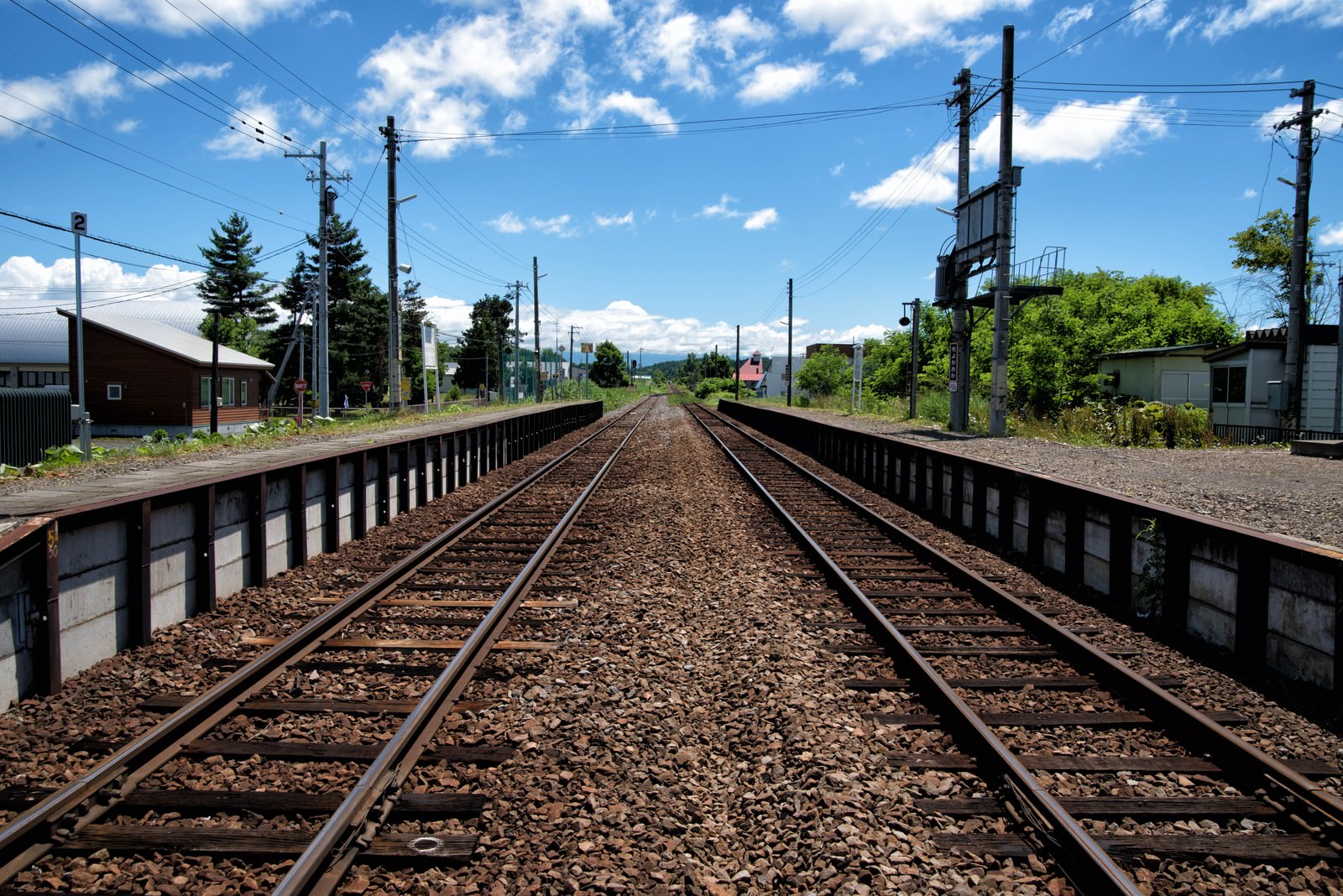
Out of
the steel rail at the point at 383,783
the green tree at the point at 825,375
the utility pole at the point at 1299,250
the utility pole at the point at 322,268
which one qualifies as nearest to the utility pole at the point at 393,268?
the utility pole at the point at 322,268

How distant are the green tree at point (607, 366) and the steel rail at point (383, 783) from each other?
14696cm

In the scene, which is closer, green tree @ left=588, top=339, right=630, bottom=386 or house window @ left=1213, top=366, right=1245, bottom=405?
house window @ left=1213, top=366, right=1245, bottom=405

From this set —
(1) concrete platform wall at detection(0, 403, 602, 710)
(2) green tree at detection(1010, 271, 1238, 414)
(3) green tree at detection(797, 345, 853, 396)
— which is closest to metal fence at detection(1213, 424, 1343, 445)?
(2) green tree at detection(1010, 271, 1238, 414)

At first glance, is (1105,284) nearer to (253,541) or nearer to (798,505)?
(798,505)

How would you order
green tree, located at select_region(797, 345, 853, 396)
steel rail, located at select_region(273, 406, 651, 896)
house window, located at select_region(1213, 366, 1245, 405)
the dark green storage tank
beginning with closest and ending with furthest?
1. steel rail, located at select_region(273, 406, 651, 896)
2. the dark green storage tank
3. house window, located at select_region(1213, 366, 1245, 405)
4. green tree, located at select_region(797, 345, 853, 396)

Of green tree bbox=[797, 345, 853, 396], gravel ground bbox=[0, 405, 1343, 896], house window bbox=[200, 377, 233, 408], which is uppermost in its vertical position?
green tree bbox=[797, 345, 853, 396]

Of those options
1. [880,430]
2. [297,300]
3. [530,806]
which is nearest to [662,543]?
[530,806]

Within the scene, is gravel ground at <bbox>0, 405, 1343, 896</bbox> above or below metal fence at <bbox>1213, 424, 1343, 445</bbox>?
below

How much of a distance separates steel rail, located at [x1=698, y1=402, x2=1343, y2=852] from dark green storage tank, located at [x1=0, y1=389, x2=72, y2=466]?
838 inches

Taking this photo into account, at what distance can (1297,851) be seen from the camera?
10.3ft

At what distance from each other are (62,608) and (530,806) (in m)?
3.39

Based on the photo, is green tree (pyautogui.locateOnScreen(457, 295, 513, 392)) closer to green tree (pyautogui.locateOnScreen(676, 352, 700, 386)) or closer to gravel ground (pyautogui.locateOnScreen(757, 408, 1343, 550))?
green tree (pyautogui.locateOnScreen(676, 352, 700, 386))

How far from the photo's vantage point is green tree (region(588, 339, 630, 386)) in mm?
151875

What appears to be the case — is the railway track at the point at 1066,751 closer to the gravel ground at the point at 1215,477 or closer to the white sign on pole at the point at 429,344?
the gravel ground at the point at 1215,477
